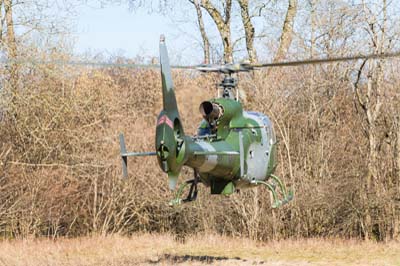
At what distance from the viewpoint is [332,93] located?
2012 centimetres

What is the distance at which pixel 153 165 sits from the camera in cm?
2012

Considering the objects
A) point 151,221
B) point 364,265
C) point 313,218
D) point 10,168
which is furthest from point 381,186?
point 10,168

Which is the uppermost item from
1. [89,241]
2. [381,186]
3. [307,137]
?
[307,137]

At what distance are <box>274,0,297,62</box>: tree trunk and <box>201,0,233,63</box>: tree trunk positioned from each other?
1.80m

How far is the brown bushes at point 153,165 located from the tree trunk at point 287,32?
1009mm

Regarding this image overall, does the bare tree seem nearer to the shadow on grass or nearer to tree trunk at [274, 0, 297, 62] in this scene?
tree trunk at [274, 0, 297, 62]

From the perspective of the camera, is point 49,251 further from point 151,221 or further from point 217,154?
point 217,154

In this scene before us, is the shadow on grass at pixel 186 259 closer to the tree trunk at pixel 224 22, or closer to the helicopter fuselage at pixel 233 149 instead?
the helicopter fuselage at pixel 233 149

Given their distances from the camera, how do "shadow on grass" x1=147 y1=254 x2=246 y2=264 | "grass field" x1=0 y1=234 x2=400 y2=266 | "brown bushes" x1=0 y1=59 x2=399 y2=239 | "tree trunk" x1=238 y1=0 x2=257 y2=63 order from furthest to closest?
"tree trunk" x1=238 y1=0 x2=257 y2=63 < "brown bushes" x1=0 y1=59 x2=399 y2=239 < "shadow on grass" x1=147 y1=254 x2=246 y2=264 < "grass field" x1=0 y1=234 x2=400 y2=266

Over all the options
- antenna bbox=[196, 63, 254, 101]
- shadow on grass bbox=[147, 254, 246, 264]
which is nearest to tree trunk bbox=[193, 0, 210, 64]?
shadow on grass bbox=[147, 254, 246, 264]

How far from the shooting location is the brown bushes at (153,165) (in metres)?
18.8

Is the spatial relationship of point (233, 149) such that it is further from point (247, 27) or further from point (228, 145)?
point (247, 27)

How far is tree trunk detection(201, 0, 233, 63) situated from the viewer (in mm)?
22672

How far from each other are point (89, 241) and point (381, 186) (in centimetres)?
762
